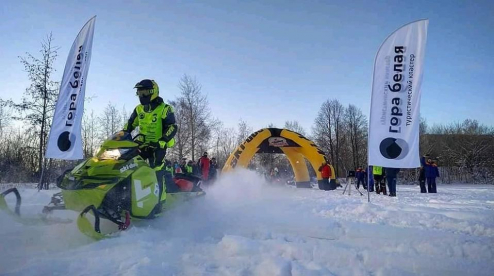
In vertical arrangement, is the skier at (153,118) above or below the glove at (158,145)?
above

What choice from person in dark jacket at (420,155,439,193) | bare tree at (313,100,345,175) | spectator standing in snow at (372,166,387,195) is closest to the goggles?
spectator standing in snow at (372,166,387,195)

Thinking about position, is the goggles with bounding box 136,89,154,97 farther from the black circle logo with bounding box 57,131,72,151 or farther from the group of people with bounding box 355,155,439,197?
the group of people with bounding box 355,155,439,197

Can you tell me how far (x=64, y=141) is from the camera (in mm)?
8320

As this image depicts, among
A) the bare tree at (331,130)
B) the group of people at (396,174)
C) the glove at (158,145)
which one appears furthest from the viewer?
the bare tree at (331,130)

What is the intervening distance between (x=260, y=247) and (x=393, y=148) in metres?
5.91

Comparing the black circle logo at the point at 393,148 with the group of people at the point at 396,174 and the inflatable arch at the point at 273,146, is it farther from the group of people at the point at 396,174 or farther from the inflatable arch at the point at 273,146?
the inflatable arch at the point at 273,146

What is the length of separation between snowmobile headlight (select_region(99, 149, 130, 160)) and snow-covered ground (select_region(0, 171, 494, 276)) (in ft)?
3.13

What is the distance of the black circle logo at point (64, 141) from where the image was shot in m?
8.30

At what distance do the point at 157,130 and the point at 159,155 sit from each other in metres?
0.50

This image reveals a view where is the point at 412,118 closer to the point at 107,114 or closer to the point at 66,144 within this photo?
the point at 66,144

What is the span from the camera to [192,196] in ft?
17.6

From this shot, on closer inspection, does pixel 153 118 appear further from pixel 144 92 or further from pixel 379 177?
pixel 379 177

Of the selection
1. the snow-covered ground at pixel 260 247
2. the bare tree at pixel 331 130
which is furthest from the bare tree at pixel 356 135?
the snow-covered ground at pixel 260 247

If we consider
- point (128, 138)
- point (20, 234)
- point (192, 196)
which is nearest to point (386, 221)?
point (192, 196)
